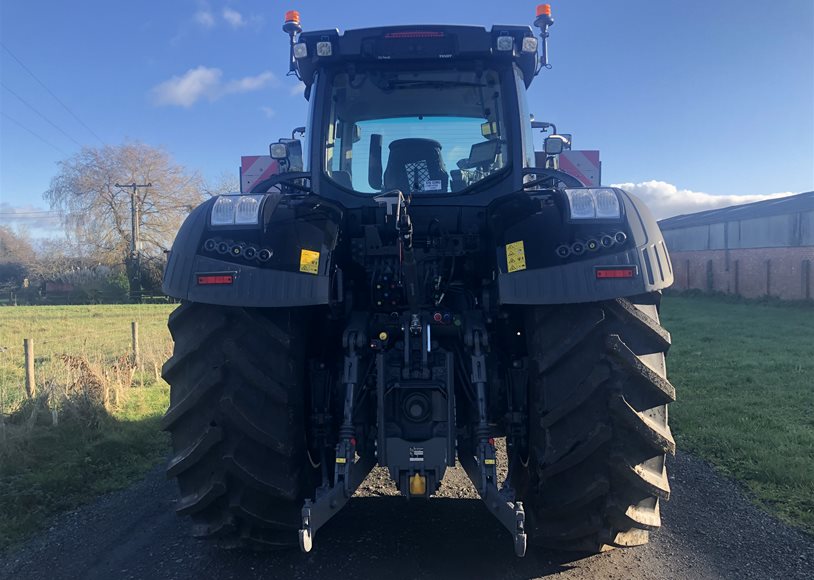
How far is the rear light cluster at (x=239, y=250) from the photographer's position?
2.73 meters

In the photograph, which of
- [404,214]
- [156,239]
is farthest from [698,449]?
[156,239]

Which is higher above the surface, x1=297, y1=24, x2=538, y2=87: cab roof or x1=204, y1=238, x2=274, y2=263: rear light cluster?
x1=297, y1=24, x2=538, y2=87: cab roof

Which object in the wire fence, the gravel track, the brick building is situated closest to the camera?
the gravel track

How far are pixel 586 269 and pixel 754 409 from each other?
176 inches

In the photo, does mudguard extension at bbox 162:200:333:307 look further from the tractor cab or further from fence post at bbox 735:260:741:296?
fence post at bbox 735:260:741:296

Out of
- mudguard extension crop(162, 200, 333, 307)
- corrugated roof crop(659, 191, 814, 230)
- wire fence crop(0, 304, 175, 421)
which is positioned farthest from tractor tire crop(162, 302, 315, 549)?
corrugated roof crop(659, 191, 814, 230)

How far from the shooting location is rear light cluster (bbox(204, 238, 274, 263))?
2730 mm

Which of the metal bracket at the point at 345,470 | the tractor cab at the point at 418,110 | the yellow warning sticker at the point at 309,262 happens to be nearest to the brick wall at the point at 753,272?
the tractor cab at the point at 418,110

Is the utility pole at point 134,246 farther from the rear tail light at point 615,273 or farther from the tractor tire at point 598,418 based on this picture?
the rear tail light at point 615,273

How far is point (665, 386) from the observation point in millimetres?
2588

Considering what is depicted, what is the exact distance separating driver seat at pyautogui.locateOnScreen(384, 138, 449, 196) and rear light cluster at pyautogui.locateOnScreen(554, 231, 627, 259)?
3.47ft

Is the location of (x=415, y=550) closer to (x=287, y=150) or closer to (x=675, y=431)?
(x=287, y=150)

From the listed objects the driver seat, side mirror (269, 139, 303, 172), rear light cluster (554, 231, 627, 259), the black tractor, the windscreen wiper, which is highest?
the windscreen wiper

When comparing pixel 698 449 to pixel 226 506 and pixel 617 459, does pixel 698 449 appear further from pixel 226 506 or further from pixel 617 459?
pixel 226 506
